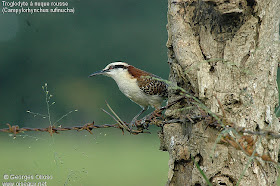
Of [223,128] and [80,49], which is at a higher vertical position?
[223,128]

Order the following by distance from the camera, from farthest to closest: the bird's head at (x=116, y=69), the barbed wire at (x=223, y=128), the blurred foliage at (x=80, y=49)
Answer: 1. the blurred foliage at (x=80, y=49)
2. the bird's head at (x=116, y=69)
3. the barbed wire at (x=223, y=128)

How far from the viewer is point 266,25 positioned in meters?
3.01

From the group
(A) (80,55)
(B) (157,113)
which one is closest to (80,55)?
(A) (80,55)

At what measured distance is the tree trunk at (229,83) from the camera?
287 centimetres

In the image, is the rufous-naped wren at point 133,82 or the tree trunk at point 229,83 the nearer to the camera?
the tree trunk at point 229,83

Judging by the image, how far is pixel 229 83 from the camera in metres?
2.92

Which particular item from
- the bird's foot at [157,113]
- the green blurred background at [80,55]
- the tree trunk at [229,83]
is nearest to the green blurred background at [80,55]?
the green blurred background at [80,55]

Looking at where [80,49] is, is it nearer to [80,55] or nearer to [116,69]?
[80,55]

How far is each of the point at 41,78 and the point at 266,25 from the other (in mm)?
18333

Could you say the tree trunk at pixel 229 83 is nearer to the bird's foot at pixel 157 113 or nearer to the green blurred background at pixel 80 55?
the bird's foot at pixel 157 113

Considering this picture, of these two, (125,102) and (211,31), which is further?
(125,102)

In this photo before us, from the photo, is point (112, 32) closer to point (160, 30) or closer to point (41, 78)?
point (160, 30)

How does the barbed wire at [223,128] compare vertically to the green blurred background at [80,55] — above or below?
above

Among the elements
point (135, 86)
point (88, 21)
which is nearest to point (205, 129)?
point (135, 86)
